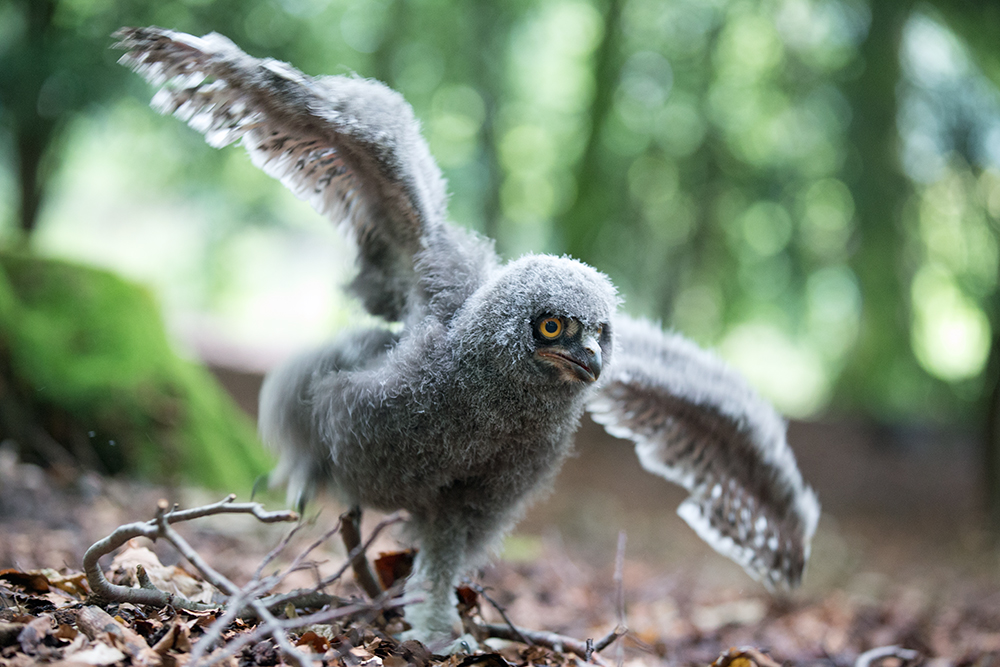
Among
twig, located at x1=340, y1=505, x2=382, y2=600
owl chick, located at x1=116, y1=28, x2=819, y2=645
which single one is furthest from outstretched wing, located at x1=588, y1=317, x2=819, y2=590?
twig, located at x1=340, y1=505, x2=382, y2=600

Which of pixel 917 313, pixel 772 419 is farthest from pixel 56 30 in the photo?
pixel 917 313

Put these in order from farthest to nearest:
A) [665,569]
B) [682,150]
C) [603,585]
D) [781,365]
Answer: [781,365]
[682,150]
[665,569]
[603,585]

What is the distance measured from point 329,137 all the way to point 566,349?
43.2 inches

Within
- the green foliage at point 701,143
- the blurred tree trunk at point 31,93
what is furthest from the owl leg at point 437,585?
the blurred tree trunk at point 31,93

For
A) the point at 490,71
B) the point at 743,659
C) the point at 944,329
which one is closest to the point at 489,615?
the point at 743,659

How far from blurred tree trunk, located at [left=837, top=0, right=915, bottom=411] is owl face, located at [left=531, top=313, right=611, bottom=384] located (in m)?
6.56

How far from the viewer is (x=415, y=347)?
7.69ft

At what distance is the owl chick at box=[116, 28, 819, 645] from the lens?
→ 2.25 m

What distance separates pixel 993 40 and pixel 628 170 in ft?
14.4

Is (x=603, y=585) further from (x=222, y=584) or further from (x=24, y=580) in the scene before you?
(x=24, y=580)

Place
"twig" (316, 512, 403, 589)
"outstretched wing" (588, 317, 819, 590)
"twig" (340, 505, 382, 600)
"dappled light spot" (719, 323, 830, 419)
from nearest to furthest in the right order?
"twig" (316, 512, 403, 589) → "twig" (340, 505, 382, 600) → "outstretched wing" (588, 317, 819, 590) → "dappled light spot" (719, 323, 830, 419)

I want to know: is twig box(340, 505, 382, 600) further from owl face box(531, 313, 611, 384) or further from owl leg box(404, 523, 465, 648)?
owl face box(531, 313, 611, 384)

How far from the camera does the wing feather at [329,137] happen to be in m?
2.22

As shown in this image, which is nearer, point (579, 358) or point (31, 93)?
point (579, 358)
